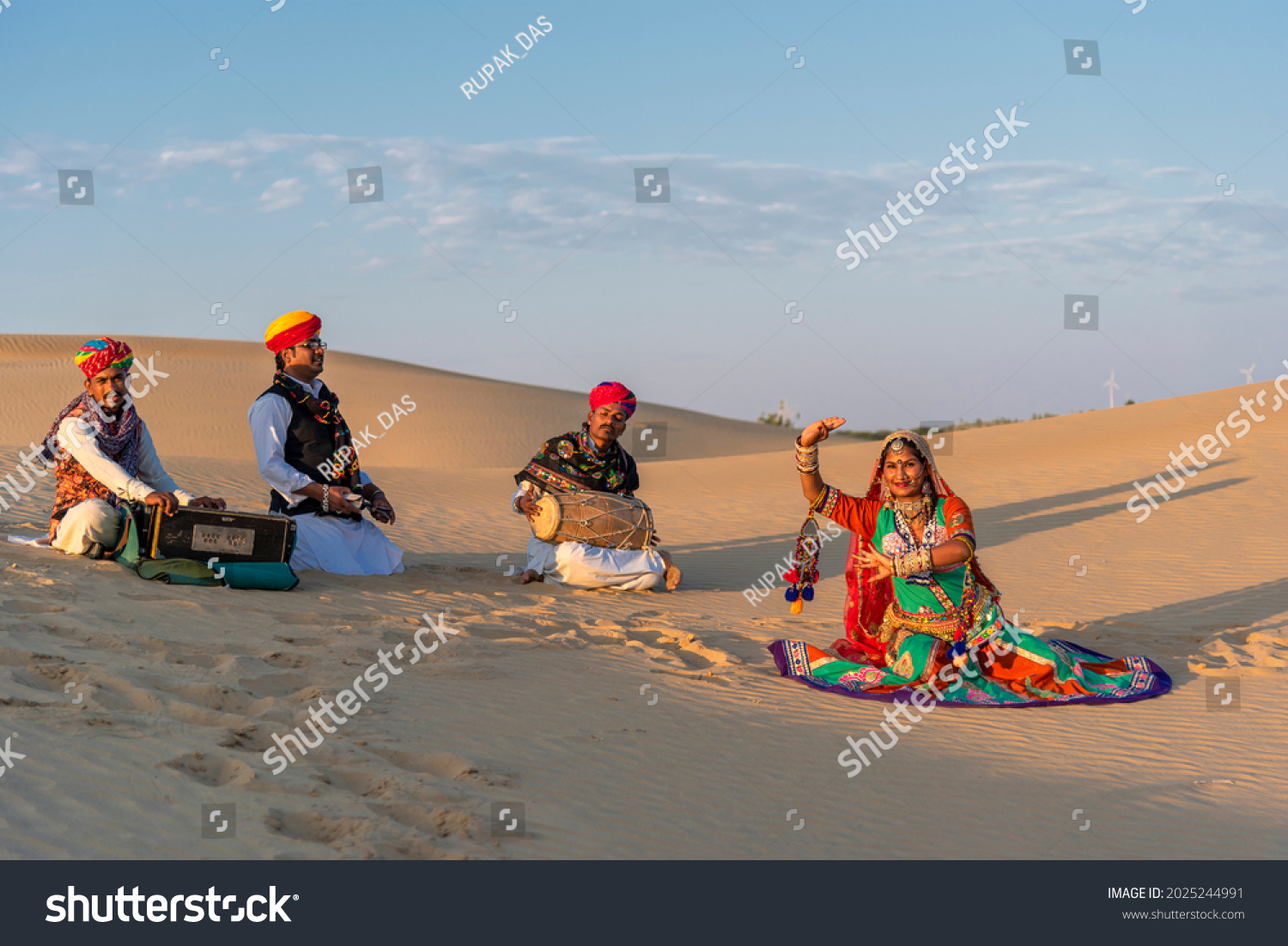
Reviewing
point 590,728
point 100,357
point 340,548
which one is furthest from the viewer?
point 340,548

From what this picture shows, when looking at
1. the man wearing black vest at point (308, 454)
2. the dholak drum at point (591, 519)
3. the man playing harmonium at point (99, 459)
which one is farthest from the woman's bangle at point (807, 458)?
the man playing harmonium at point (99, 459)

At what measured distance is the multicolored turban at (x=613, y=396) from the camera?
10.3 metres

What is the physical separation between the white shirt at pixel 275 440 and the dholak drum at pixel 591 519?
223 centimetres

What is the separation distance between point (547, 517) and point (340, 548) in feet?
6.27

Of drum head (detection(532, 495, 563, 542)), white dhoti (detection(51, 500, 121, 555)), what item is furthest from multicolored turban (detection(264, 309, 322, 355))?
drum head (detection(532, 495, 563, 542))

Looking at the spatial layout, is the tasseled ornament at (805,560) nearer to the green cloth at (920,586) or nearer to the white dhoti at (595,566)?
the green cloth at (920,586)

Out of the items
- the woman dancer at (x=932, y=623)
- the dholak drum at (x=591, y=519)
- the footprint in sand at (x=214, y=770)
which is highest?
A: the dholak drum at (x=591, y=519)

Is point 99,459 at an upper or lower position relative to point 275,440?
lower

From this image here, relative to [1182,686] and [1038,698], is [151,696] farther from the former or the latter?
[1182,686]

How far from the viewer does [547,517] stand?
410 inches

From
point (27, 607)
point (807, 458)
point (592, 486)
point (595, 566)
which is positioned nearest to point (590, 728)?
point (807, 458)

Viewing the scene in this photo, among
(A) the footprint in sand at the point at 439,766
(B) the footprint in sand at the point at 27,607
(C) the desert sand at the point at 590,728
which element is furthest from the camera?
(B) the footprint in sand at the point at 27,607

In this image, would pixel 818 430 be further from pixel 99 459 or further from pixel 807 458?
pixel 99 459
